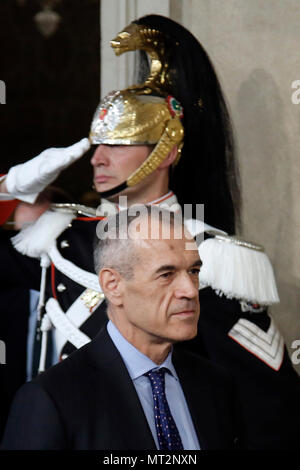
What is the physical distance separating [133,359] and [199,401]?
0.37 ft

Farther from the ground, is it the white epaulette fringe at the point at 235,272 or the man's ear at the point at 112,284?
the man's ear at the point at 112,284

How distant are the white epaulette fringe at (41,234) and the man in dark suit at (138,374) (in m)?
0.73

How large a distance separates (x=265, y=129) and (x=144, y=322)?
1420 millimetres

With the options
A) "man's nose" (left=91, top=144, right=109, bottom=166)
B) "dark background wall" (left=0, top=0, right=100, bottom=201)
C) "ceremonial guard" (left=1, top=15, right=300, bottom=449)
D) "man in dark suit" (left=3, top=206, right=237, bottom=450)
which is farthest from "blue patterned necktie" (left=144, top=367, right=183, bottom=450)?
"dark background wall" (left=0, top=0, right=100, bottom=201)

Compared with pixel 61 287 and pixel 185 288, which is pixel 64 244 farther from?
pixel 185 288

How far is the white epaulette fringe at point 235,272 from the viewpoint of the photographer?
1814 millimetres

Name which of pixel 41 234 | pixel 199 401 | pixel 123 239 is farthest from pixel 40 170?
pixel 199 401

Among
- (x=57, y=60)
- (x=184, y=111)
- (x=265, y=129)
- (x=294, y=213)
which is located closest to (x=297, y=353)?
(x=294, y=213)

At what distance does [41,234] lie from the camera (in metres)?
1.97

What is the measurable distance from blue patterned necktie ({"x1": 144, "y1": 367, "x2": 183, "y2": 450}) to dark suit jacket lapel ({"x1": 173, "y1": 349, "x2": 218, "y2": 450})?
40mm

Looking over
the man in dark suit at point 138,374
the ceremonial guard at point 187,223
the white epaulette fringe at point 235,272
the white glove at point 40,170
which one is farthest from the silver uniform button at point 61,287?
the man in dark suit at point 138,374

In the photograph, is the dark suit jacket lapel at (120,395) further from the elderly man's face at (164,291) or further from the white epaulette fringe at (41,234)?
the white epaulette fringe at (41,234)

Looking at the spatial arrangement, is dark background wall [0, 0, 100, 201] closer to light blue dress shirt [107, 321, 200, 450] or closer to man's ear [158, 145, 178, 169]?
man's ear [158, 145, 178, 169]

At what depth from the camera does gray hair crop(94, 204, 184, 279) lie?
46.8 inches
